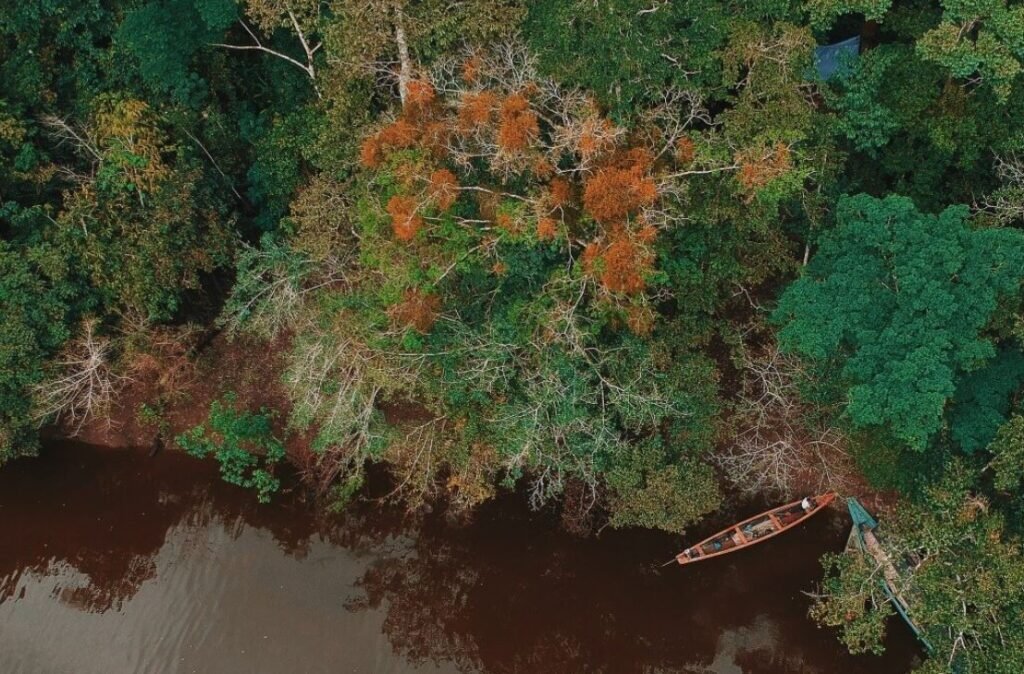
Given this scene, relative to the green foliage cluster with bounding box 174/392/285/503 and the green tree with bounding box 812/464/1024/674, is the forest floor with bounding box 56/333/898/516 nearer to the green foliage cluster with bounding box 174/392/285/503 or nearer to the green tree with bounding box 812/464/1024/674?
the green foliage cluster with bounding box 174/392/285/503

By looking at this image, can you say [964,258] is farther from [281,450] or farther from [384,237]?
[281,450]

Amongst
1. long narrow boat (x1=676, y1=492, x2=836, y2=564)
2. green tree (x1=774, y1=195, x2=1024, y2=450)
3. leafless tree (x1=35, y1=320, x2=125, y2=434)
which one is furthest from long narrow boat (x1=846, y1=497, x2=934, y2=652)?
leafless tree (x1=35, y1=320, x2=125, y2=434)

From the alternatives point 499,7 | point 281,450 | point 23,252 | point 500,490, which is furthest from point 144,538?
point 499,7

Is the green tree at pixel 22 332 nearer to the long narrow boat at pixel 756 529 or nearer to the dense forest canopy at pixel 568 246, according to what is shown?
the dense forest canopy at pixel 568 246

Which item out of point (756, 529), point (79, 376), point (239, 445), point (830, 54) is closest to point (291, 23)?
point (79, 376)

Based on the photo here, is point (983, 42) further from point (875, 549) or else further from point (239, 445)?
point (239, 445)
